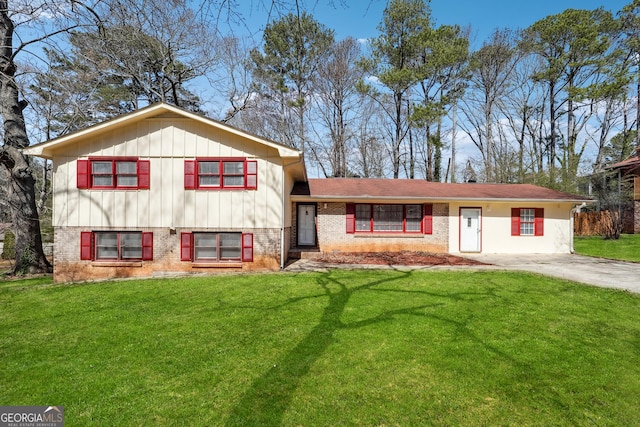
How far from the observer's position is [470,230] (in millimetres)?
14125

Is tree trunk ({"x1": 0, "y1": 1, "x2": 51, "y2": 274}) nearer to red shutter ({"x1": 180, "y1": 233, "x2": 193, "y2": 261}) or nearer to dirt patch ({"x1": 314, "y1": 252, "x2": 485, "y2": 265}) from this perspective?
red shutter ({"x1": 180, "y1": 233, "x2": 193, "y2": 261})

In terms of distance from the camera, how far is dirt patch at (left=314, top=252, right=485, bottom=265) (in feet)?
37.6

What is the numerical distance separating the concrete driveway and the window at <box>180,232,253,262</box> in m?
8.45

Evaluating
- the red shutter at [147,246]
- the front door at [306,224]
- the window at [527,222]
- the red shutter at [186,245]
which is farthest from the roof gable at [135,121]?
the window at [527,222]

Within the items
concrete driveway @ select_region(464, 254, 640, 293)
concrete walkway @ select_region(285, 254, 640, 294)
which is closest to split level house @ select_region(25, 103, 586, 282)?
concrete walkway @ select_region(285, 254, 640, 294)

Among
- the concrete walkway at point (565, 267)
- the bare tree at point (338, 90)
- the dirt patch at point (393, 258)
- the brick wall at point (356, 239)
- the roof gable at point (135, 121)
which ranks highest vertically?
the bare tree at point (338, 90)

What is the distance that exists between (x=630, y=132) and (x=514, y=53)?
13359 mm

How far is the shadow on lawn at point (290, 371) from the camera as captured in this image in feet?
9.99

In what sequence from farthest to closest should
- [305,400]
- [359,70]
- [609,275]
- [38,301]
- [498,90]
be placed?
[498,90] < [359,70] < [609,275] < [38,301] < [305,400]

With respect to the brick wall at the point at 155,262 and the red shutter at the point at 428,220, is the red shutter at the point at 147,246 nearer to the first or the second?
the brick wall at the point at 155,262

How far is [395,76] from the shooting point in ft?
70.3

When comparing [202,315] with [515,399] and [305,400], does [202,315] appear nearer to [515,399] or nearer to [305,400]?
[305,400]

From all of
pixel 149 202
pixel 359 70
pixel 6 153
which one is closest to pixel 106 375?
pixel 149 202

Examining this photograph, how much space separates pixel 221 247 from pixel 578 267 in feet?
39.9
